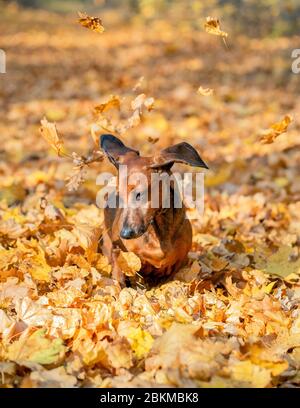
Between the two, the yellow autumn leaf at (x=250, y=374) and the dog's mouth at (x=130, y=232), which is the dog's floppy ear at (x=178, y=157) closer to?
the dog's mouth at (x=130, y=232)

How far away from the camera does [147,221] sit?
3.04m

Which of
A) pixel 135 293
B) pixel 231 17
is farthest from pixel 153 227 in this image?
pixel 231 17

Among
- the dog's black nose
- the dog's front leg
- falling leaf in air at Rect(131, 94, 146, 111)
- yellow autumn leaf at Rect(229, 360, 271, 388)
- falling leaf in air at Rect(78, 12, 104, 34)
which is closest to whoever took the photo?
yellow autumn leaf at Rect(229, 360, 271, 388)

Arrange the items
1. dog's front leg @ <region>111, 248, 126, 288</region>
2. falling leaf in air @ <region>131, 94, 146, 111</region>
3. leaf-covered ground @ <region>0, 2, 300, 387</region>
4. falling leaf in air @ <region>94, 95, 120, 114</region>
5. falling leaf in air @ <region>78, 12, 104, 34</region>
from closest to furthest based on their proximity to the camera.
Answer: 1. leaf-covered ground @ <region>0, 2, 300, 387</region>
2. falling leaf in air @ <region>78, 12, 104, 34</region>
3. dog's front leg @ <region>111, 248, 126, 288</region>
4. falling leaf in air @ <region>131, 94, 146, 111</region>
5. falling leaf in air @ <region>94, 95, 120, 114</region>

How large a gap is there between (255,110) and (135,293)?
19.3 ft

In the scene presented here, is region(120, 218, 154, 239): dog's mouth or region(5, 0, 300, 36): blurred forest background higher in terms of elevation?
region(5, 0, 300, 36): blurred forest background

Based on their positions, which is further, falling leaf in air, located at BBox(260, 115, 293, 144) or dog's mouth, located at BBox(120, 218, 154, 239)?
falling leaf in air, located at BBox(260, 115, 293, 144)

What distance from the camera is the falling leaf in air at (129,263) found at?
10.8ft

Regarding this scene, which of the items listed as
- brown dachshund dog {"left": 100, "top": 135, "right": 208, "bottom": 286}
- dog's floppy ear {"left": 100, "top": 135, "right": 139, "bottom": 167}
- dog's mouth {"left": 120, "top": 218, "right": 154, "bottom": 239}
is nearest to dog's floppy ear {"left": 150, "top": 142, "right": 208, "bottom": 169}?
brown dachshund dog {"left": 100, "top": 135, "right": 208, "bottom": 286}

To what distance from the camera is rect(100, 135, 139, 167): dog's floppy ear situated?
3.12 metres

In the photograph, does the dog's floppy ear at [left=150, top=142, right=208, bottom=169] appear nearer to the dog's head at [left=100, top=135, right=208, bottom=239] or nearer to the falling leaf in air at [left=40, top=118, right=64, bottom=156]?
the dog's head at [left=100, top=135, right=208, bottom=239]

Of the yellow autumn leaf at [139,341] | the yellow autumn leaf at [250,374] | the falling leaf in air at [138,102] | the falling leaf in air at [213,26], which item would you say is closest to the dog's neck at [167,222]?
the falling leaf in air at [138,102]

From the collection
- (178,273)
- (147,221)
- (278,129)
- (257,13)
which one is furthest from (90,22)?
(257,13)

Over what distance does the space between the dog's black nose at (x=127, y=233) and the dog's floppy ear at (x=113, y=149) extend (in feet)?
1.14
